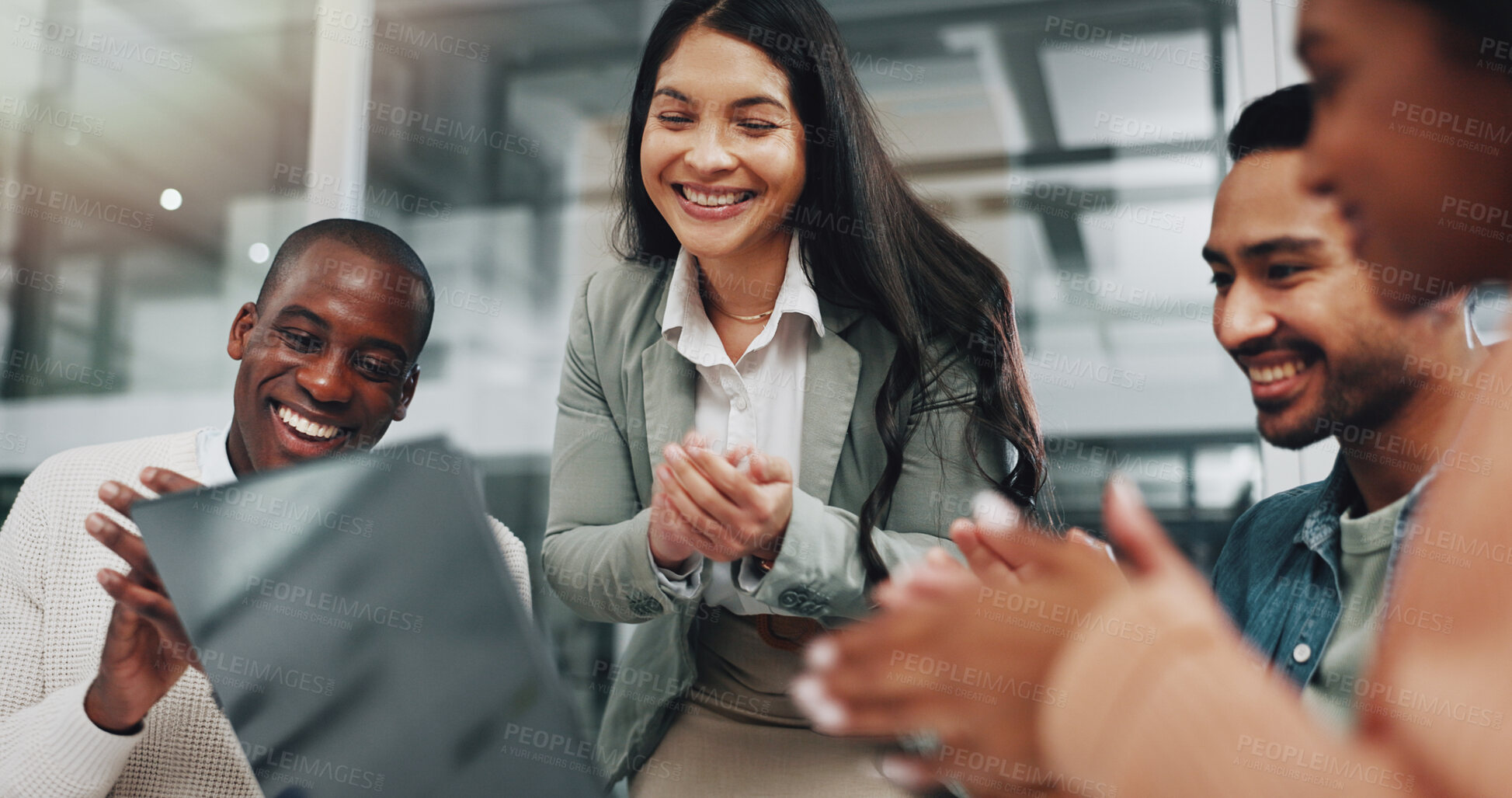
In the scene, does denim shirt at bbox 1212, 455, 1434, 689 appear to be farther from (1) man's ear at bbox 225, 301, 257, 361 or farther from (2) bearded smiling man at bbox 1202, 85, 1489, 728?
(1) man's ear at bbox 225, 301, 257, 361

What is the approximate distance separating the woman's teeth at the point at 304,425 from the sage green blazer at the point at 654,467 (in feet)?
1.10

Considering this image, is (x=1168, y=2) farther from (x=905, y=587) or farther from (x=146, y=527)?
(x=146, y=527)

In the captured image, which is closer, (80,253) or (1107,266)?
(1107,266)

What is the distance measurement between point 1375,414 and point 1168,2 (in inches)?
43.8

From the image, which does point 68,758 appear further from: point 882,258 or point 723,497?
point 882,258

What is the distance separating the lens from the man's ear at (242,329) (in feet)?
4.66

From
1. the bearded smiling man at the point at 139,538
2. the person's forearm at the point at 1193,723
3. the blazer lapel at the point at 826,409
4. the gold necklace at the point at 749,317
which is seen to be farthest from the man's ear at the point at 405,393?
the person's forearm at the point at 1193,723

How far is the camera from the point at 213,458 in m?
1.37

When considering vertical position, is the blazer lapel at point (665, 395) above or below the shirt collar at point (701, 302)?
below

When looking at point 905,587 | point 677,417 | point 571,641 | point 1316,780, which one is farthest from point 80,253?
point 1316,780

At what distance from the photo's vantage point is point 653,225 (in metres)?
1.34

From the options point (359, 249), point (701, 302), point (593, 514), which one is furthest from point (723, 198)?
point (359, 249)

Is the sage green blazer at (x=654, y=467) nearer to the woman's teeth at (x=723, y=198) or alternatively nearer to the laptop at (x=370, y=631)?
the woman's teeth at (x=723, y=198)

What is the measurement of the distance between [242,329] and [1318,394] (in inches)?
53.1
